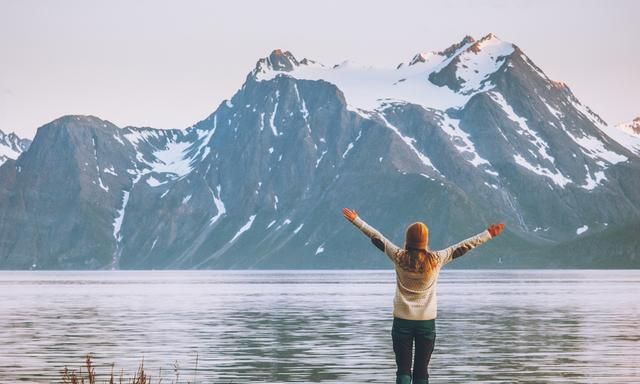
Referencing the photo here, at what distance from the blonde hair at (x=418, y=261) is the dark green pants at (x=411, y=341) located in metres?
0.96

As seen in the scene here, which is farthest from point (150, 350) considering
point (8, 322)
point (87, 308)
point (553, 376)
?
point (87, 308)

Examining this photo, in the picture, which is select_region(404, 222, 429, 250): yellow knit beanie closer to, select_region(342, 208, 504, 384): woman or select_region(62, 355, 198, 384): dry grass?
select_region(342, 208, 504, 384): woman

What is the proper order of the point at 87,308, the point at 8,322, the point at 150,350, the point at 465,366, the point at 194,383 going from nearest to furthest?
1. the point at 194,383
2. the point at 465,366
3. the point at 150,350
4. the point at 8,322
5. the point at 87,308

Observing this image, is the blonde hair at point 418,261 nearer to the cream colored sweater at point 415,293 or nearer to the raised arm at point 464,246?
the cream colored sweater at point 415,293

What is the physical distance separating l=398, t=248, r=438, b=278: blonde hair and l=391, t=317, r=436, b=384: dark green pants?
959 mm

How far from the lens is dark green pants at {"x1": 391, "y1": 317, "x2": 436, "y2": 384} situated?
22906 millimetres

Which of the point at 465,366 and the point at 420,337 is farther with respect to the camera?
the point at 465,366

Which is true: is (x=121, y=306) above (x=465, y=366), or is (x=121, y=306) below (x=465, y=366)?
above

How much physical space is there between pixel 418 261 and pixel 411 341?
155 cm

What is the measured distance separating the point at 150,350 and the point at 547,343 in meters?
18.5

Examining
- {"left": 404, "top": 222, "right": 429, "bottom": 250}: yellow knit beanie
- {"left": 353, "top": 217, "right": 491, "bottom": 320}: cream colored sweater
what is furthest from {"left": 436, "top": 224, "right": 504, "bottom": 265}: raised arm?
{"left": 404, "top": 222, "right": 429, "bottom": 250}: yellow knit beanie

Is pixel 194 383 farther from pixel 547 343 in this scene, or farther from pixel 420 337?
pixel 547 343

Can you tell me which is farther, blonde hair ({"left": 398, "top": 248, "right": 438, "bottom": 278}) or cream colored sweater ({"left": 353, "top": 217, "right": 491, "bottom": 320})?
cream colored sweater ({"left": 353, "top": 217, "right": 491, "bottom": 320})

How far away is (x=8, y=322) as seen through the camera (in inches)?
3216
